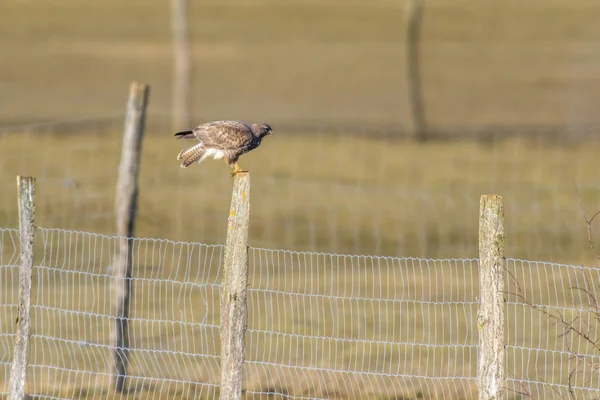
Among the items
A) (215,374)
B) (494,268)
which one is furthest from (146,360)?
(494,268)

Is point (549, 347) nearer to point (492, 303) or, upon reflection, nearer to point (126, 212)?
point (126, 212)

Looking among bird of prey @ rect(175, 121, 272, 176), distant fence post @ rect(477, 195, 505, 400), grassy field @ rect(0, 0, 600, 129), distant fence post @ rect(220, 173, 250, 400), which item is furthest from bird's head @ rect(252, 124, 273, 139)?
grassy field @ rect(0, 0, 600, 129)

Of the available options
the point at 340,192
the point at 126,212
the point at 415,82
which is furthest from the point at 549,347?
the point at 415,82

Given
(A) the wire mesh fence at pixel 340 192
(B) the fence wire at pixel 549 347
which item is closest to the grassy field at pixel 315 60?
(A) the wire mesh fence at pixel 340 192

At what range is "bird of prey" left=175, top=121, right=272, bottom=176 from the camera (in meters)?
8.80

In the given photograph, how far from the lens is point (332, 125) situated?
1276 inches

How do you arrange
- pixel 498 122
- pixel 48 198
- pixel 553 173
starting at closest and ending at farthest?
1. pixel 48 198
2. pixel 553 173
3. pixel 498 122

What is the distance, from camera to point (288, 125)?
32000 millimetres

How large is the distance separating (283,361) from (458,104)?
102ft

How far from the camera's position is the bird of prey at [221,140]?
8.80m

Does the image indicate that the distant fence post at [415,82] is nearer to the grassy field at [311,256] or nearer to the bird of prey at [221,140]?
the grassy field at [311,256]

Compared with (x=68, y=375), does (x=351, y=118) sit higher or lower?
higher

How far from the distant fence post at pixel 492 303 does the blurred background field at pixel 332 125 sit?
146 cm

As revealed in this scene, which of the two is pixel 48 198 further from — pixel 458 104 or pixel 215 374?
pixel 458 104
